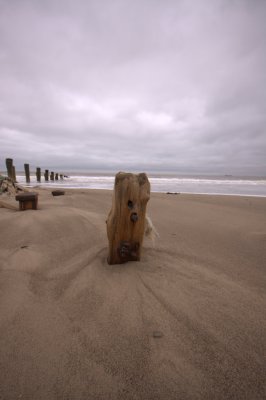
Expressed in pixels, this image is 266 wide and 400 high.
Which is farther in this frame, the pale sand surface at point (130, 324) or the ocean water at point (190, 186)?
the ocean water at point (190, 186)

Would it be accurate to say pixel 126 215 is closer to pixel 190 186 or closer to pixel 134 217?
pixel 134 217

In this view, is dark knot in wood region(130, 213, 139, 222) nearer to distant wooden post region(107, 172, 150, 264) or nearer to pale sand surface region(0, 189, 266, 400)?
distant wooden post region(107, 172, 150, 264)

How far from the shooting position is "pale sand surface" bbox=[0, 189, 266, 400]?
1.15 metres

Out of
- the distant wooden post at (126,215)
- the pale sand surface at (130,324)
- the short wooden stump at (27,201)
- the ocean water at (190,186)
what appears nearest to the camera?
the pale sand surface at (130,324)

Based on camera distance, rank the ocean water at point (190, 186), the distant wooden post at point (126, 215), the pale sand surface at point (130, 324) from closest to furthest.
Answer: the pale sand surface at point (130, 324)
the distant wooden post at point (126, 215)
the ocean water at point (190, 186)

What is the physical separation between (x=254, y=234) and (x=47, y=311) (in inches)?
144

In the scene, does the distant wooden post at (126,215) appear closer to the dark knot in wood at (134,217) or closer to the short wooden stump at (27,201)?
the dark knot in wood at (134,217)

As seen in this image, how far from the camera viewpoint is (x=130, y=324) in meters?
1.54

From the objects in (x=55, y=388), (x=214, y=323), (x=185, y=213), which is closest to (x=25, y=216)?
(x=55, y=388)

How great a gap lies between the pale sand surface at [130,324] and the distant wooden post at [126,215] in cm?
19

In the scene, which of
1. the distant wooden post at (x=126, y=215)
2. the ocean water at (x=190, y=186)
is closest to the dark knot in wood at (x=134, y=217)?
the distant wooden post at (x=126, y=215)

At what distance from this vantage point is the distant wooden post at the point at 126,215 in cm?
214

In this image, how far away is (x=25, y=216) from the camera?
3816 mm

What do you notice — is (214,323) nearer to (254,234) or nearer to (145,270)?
(145,270)
